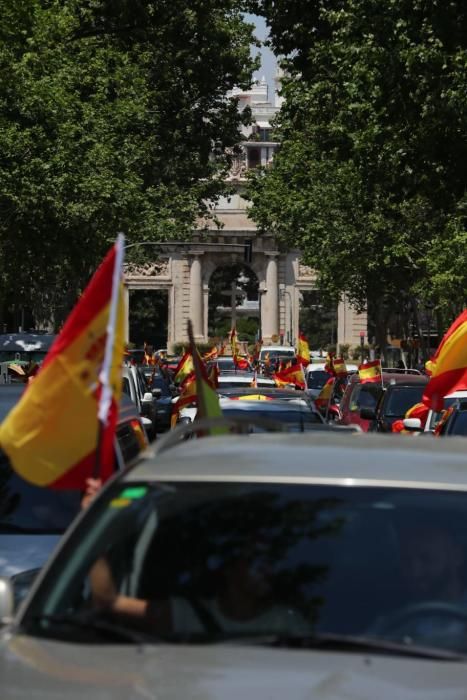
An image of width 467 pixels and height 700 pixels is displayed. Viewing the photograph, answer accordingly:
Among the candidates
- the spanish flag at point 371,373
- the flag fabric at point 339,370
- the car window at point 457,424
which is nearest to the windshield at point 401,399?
the spanish flag at point 371,373

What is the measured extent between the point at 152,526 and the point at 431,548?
2.86 ft

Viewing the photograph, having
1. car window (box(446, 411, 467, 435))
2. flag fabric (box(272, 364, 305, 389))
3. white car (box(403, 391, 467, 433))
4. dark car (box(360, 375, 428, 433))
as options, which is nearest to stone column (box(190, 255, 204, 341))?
flag fabric (box(272, 364, 305, 389))

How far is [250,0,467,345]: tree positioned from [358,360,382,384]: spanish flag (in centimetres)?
294

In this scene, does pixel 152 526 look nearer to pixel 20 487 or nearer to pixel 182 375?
pixel 20 487

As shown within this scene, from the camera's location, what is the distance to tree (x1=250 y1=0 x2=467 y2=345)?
2169 centimetres

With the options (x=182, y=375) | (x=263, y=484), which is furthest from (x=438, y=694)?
(x=182, y=375)

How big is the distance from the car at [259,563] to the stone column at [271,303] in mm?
104809

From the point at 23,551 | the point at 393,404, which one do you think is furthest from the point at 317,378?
the point at 23,551

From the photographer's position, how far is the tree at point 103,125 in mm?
33406

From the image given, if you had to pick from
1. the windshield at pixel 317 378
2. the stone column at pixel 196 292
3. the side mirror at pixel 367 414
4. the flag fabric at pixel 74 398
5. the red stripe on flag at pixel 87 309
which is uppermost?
the stone column at pixel 196 292

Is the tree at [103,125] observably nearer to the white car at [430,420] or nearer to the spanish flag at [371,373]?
the spanish flag at [371,373]

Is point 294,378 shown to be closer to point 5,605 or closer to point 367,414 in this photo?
point 367,414

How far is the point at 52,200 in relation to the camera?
1331 inches

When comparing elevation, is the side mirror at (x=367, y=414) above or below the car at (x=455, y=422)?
below
